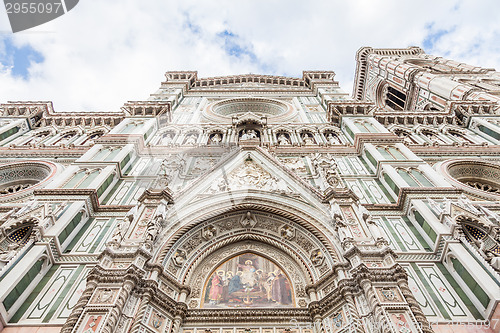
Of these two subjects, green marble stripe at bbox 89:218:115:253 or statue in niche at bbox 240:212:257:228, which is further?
statue in niche at bbox 240:212:257:228

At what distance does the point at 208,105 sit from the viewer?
67.6 feet

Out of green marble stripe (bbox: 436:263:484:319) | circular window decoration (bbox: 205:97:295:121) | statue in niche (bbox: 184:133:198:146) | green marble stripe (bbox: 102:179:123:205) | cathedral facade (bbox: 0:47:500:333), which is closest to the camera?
cathedral facade (bbox: 0:47:500:333)

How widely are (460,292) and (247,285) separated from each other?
445cm

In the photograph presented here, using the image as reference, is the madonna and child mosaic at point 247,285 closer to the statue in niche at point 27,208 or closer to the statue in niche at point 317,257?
the statue in niche at point 317,257

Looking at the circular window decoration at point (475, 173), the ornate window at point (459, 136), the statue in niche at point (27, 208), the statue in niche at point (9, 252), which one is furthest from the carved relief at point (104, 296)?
the ornate window at point (459, 136)

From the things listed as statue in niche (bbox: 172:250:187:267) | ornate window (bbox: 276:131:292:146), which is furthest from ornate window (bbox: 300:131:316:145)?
statue in niche (bbox: 172:250:187:267)

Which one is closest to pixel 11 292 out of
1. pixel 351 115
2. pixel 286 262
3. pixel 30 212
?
pixel 30 212

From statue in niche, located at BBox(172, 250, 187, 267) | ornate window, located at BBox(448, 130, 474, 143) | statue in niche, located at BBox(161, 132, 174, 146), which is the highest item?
ornate window, located at BBox(448, 130, 474, 143)

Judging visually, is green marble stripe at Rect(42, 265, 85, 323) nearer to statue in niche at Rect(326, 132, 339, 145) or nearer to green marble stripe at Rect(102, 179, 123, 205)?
green marble stripe at Rect(102, 179, 123, 205)

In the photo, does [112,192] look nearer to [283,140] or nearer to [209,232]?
[209,232]

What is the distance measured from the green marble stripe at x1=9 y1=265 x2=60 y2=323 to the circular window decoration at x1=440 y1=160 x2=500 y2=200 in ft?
40.8

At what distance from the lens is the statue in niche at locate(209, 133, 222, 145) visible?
49.7 feet

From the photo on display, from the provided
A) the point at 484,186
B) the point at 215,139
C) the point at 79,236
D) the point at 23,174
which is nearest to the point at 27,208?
the point at 79,236

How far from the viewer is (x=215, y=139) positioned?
15688mm
